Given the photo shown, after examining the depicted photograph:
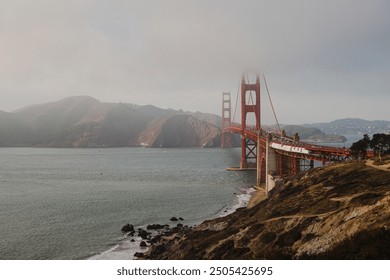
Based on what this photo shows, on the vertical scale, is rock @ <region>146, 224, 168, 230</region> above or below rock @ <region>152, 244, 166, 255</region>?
below

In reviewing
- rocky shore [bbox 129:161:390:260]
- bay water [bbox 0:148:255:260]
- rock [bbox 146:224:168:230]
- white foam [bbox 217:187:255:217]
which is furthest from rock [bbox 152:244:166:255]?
white foam [bbox 217:187:255:217]

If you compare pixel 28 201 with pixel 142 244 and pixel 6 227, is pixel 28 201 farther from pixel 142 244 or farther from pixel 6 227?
pixel 142 244

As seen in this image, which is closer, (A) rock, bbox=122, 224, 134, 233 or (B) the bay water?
(B) the bay water

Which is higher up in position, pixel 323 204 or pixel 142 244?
pixel 323 204

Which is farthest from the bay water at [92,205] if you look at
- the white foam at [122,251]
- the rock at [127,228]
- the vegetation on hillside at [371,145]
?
the vegetation on hillside at [371,145]

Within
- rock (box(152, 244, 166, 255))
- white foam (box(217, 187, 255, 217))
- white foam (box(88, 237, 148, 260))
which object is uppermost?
rock (box(152, 244, 166, 255))

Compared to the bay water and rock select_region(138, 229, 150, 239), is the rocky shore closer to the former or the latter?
rock select_region(138, 229, 150, 239)

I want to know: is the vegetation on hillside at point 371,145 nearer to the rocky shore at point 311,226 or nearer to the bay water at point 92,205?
the rocky shore at point 311,226

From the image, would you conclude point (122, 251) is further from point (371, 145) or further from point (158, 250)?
point (371, 145)

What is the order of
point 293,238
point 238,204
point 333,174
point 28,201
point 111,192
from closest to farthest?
point 293,238, point 333,174, point 238,204, point 28,201, point 111,192

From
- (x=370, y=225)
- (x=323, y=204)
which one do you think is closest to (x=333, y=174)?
(x=323, y=204)
